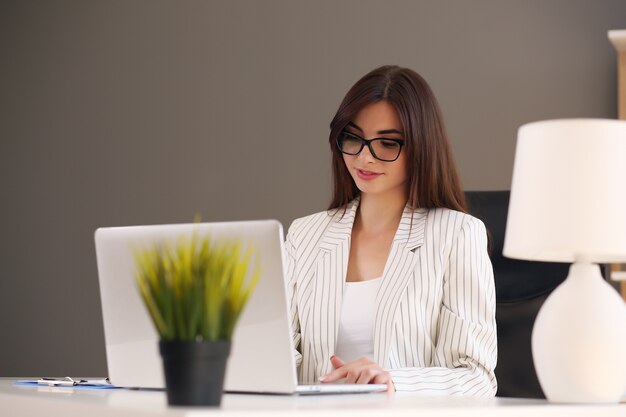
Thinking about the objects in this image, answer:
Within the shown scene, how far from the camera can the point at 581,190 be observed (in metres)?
1.59

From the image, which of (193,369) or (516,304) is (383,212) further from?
(193,369)

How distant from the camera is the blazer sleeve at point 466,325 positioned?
2207 millimetres

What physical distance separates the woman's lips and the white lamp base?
0.94 metres

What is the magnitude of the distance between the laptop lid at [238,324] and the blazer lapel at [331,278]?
0.76 meters

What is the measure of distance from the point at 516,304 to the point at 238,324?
1374mm

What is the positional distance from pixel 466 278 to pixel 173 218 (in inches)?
84.4

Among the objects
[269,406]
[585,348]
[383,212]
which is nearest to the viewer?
[269,406]

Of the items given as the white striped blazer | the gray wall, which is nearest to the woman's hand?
the white striped blazer

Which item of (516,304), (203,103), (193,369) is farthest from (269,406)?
(203,103)

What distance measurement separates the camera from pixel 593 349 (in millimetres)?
1567

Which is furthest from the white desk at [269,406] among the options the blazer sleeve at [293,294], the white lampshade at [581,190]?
the blazer sleeve at [293,294]

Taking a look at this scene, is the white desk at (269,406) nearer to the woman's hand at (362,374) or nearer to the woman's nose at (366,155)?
the woman's hand at (362,374)

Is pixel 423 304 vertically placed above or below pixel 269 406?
below

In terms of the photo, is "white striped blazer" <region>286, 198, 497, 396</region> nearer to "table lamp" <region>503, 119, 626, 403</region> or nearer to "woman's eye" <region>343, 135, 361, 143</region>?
"woman's eye" <region>343, 135, 361, 143</region>
